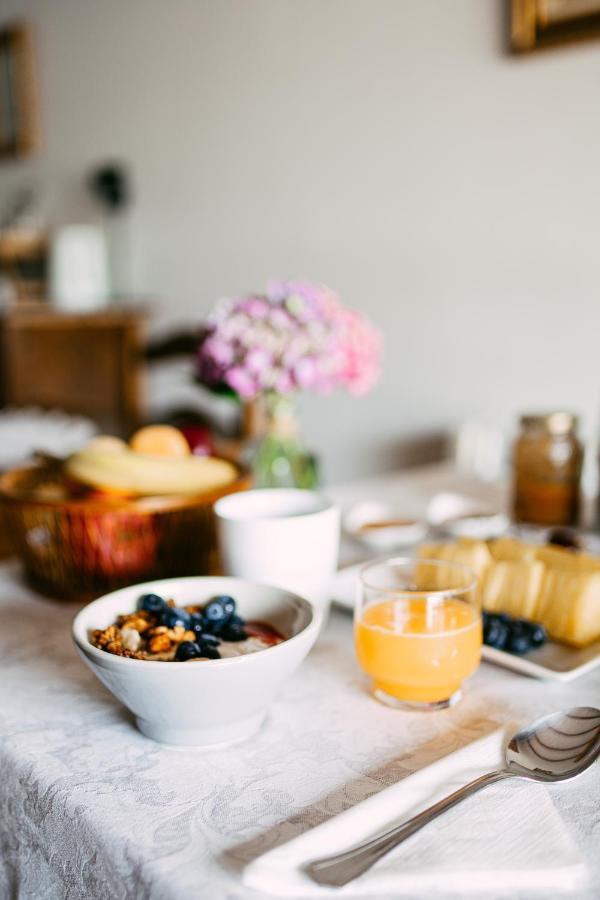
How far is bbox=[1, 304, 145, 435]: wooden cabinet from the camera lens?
3.06m

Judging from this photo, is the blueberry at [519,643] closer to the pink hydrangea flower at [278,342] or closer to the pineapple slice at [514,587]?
the pineapple slice at [514,587]

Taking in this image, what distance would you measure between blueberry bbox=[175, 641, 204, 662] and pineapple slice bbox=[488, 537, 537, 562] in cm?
38

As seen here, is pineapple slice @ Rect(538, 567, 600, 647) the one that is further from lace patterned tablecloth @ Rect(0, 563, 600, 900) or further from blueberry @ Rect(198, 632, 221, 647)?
blueberry @ Rect(198, 632, 221, 647)

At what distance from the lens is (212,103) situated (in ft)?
8.95

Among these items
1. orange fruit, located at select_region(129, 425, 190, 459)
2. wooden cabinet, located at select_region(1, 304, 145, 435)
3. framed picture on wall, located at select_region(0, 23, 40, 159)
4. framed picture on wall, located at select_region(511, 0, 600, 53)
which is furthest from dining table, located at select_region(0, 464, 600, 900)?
framed picture on wall, located at select_region(0, 23, 40, 159)

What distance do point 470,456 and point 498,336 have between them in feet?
1.00

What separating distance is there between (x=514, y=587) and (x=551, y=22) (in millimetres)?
1510

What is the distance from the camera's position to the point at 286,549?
0.75 metres

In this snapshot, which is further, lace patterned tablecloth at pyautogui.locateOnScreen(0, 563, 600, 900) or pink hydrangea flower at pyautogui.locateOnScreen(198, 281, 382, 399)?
pink hydrangea flower at pyautogui.locateOnScreen(198, 281, 382, 399)

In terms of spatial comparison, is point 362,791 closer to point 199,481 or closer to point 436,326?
point 199,481

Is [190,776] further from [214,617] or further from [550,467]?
[550,467]

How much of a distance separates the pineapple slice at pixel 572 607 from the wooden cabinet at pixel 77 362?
7.91 feet

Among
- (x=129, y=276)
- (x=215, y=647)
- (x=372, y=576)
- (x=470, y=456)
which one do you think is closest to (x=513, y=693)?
(x=372, y=576)

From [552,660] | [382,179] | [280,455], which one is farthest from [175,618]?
[382,179]
